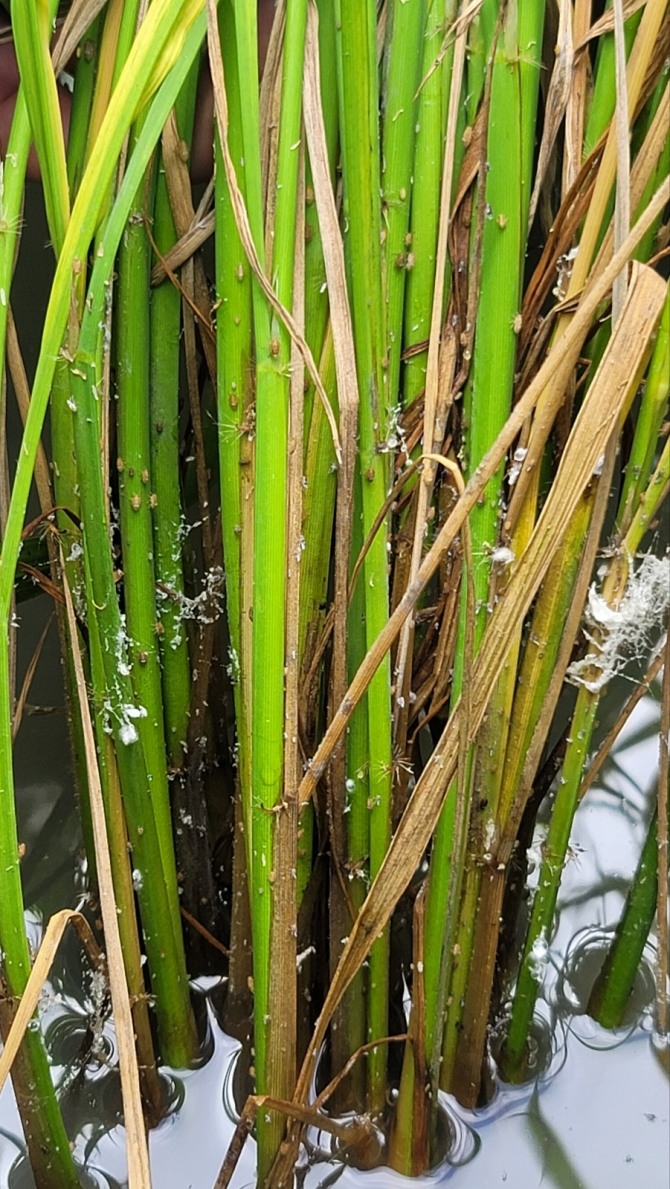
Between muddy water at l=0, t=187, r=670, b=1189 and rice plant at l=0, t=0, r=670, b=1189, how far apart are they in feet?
0.14

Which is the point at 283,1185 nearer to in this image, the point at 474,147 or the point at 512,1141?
the point at 512,1141

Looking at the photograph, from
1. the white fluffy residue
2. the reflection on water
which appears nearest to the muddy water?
the reflection on water

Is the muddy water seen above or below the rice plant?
below

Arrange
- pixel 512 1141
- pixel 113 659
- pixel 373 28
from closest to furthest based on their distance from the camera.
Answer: pixel 373 28
pixel 113 659
pixel 512 1141

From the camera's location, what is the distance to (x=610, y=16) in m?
0.45

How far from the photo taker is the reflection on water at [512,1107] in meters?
0.60

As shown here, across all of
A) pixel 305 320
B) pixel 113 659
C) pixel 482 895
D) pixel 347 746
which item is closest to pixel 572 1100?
pixel 482 895

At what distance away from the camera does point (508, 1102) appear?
63 cm

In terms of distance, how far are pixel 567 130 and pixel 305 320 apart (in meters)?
0.18

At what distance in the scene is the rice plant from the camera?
0.41 m

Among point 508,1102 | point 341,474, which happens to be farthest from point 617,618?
point 508,1102

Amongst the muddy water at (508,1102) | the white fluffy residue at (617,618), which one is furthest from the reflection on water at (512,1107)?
the white fluffy residue at (617,618)

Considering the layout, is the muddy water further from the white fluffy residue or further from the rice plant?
the white fluffy residue

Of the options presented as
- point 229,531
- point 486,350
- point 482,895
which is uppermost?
point 486,350
